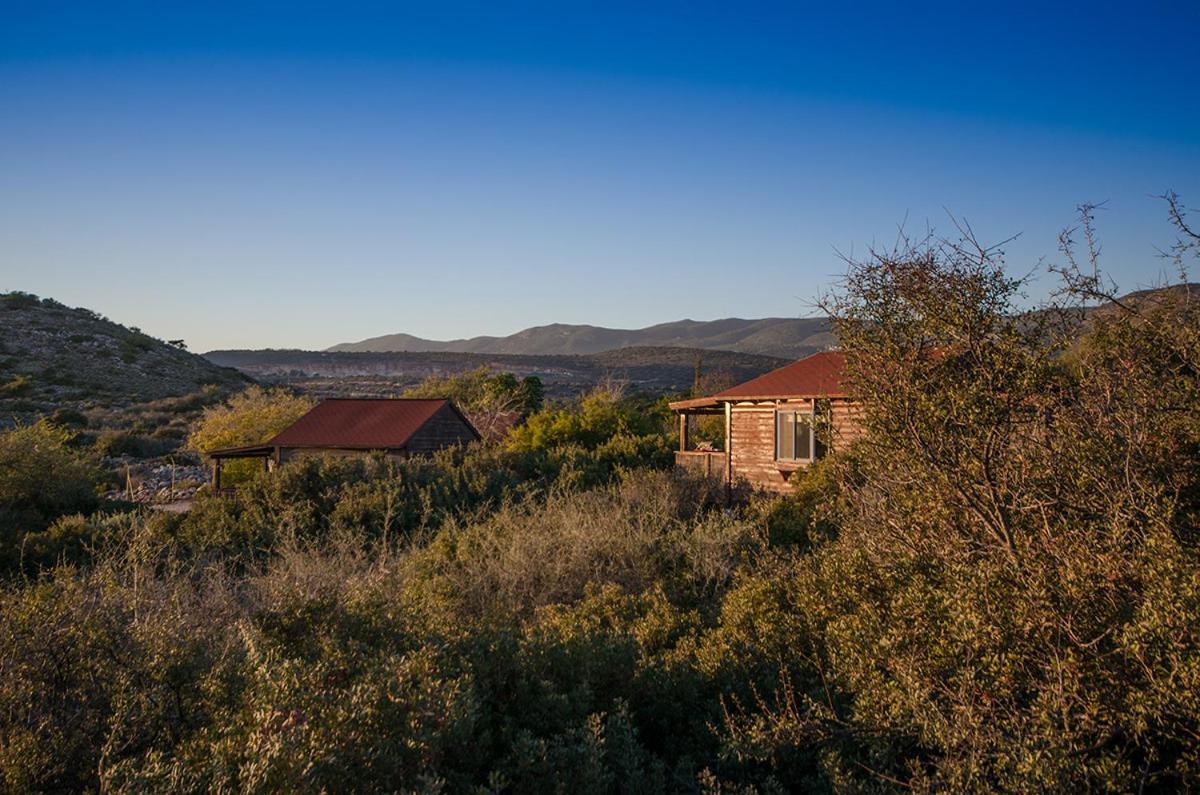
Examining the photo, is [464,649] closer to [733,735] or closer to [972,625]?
[733,735]

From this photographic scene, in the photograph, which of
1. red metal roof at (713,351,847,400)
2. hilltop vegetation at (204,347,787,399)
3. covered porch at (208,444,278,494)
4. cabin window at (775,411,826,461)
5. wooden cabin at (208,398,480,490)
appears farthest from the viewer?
hilltop vegetation at (204,347,787,399)

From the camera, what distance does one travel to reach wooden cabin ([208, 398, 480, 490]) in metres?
22.7

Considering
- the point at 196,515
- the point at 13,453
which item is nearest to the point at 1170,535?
the point at 196,515

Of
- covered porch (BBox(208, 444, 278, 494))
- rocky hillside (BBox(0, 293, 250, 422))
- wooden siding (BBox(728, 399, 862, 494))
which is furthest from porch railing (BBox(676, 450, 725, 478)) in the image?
rocky hillside (BBox(0, 293, 250, 422))

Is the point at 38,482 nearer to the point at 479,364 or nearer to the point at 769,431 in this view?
the point at 769,431

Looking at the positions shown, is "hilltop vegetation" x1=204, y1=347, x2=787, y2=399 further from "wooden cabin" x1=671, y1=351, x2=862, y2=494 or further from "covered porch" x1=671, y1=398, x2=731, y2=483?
"wooden cabin" x1=671, y1=351, x2=862, y2=494

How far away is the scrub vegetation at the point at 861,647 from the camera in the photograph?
3906 millimetres

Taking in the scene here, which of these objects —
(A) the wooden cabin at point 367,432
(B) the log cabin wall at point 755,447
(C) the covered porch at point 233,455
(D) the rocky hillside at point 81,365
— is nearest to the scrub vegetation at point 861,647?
(B) the log cabin wall at point 755,447

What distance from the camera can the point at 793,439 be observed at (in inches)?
770

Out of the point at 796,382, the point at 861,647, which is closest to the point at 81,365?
the point at 796,382

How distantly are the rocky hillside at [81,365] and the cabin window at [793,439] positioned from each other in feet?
114

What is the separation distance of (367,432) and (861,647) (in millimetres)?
19921

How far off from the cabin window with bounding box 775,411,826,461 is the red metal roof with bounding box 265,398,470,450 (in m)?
9.86

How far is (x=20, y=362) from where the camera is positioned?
48.5 metres
